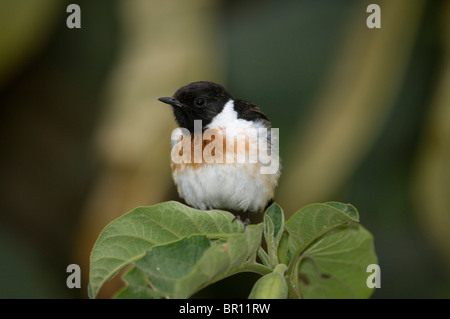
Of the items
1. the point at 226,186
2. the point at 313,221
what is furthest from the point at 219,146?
the point at 313,221

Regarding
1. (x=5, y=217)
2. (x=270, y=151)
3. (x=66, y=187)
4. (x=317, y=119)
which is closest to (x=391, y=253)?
(x=317, y=119)

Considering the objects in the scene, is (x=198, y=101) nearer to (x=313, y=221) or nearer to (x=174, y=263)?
(x=313, y=221)

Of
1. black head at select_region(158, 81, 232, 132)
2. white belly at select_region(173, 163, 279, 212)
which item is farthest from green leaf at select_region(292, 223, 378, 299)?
black head at select_region(158, 81, 232, 132)

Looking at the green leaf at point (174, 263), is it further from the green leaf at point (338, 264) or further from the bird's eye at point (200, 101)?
the bird's eye at point (200, 101)

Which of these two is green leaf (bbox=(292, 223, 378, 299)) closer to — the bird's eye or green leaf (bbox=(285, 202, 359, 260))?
green leaf (bbox=(285, 202, 359, 260))

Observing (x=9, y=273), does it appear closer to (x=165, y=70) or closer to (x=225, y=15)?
(x=165, y=70)

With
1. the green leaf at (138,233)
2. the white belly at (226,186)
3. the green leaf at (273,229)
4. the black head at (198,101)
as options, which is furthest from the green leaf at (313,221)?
the black head at (198,101)
